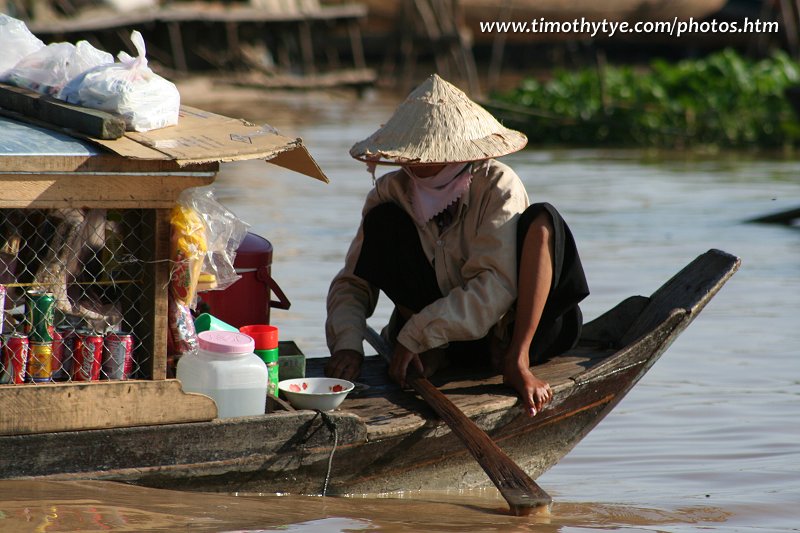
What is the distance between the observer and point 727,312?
595 cm

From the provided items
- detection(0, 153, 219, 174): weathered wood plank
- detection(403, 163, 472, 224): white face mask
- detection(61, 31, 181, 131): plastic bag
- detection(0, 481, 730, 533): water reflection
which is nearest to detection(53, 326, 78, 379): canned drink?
detection(0, 481, 730, 533): water reflection

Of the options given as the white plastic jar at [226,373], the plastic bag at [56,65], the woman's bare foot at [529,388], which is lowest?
the woman's bare foot at [529,388]

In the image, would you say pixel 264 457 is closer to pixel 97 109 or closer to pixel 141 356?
pixel 141 356

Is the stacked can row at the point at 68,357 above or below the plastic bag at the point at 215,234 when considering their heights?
below

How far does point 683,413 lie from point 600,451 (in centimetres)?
52

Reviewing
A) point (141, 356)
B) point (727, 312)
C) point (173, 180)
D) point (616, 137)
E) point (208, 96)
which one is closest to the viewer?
point (173, 180)

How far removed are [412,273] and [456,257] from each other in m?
0.14

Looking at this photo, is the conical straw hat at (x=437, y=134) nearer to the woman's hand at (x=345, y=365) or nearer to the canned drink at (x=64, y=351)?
the woman's hand at (x=345, y=365)

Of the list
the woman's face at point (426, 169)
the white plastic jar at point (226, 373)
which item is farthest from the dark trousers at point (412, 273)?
the white plastic jar at point (226, 373)

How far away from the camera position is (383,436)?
3.14 m

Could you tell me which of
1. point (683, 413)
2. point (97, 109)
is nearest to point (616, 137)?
point (683, 413)

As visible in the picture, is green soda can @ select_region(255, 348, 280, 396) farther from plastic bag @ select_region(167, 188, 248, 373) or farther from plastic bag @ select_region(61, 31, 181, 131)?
plastic bag @ select_region(61, 31, 181, 131)

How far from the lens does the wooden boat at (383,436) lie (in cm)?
288

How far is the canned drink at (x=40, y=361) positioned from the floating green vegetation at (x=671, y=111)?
32.3 feet
